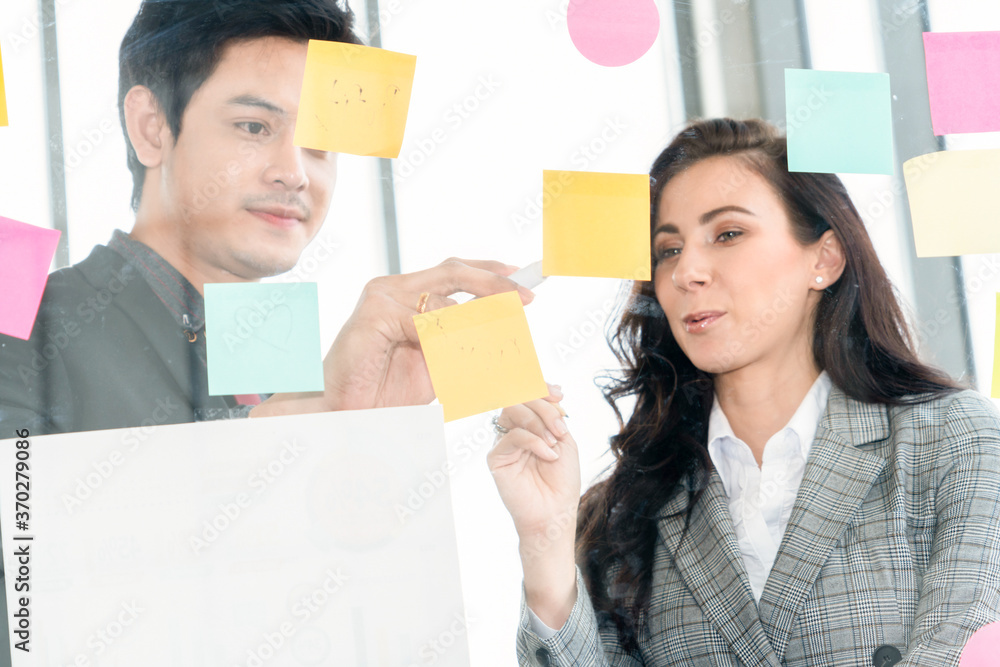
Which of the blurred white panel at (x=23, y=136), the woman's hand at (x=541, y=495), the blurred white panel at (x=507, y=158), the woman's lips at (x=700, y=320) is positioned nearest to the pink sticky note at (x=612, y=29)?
the blurred white panel at (x=507, y=158)

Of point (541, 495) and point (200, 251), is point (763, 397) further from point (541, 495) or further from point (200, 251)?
point (200, 251)

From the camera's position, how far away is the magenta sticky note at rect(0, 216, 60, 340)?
3.08ft

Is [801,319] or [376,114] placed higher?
[376,114]

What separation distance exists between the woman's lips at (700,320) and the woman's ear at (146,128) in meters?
0.72

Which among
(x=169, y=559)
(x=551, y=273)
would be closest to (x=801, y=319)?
(x=551, y=273)

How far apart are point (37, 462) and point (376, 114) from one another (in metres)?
0.58

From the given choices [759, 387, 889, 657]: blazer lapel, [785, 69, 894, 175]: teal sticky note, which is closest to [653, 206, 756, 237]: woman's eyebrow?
[785, 69, 894, 175]: teal sticky note

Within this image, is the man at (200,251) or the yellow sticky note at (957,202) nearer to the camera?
the man at (200,251)

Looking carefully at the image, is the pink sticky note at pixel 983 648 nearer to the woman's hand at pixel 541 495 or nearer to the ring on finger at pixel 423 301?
the woman's hand at pixel 541 495

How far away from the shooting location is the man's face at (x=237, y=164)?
981 mm

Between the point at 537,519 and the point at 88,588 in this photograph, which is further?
the point at 537,519

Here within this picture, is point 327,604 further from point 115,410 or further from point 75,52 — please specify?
point 75,52

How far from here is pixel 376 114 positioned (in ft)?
3.22

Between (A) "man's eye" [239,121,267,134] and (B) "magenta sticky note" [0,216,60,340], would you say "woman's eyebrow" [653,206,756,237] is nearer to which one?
(A) "man's eye" [239,121,267,134]
